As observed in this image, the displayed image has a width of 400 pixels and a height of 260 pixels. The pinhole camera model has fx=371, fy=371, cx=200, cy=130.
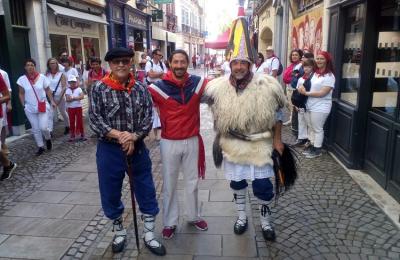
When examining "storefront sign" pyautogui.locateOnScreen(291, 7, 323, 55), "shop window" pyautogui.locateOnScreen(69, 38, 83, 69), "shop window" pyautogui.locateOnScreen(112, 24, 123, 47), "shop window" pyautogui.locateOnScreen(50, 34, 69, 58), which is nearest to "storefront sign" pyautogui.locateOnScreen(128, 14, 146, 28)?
"shop window" pyautogui.locateOnScreen(112, 24, 123, 47)

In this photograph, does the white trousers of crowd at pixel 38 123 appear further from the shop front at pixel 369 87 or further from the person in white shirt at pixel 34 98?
the shop front at pixel 369 87

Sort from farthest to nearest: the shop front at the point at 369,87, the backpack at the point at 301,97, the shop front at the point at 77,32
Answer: the shop front at the point at 77,32 < the backpack at the point at 301,97 < the shop front at the point at 369,87

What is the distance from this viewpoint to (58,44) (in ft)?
36.6

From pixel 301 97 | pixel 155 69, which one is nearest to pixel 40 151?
pixel 155 69

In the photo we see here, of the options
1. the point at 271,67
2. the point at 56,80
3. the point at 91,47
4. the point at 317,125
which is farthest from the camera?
the point at 91,47

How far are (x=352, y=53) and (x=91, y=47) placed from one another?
1034cm

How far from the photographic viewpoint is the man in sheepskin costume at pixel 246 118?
3277mm

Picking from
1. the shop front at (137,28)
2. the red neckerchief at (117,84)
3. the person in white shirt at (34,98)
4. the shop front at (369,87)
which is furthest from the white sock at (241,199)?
the shop front at (137,28)

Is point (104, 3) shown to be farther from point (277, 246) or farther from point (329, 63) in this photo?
point (277, 246)

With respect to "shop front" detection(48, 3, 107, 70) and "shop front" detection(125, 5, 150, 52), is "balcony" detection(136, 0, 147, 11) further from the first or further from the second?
"shop front" detection(48, 3, 107, 70)

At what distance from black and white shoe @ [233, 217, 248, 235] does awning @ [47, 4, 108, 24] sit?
861 cm

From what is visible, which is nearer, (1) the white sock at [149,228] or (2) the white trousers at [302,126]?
(1) the white sock at [149,228]

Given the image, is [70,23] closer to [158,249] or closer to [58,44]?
[58,44]

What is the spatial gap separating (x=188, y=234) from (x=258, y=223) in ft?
2.52
